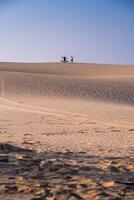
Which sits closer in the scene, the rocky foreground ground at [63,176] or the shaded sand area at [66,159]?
the rocky foreground ground at [63,176]

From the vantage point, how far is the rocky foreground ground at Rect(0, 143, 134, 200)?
513 cm

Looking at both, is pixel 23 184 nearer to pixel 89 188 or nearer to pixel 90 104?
pixel 89 188

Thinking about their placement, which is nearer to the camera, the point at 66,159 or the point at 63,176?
the point at 63,176

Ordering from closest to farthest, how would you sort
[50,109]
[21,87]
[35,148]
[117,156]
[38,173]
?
[38,173], [117,156], [35,148], [50,109], [21,87]

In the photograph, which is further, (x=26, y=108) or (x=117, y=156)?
(x=26, y=108)

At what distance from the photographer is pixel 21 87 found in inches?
1226

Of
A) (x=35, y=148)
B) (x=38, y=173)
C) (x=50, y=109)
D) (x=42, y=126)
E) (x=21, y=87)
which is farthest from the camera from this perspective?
(x=21, y=87)

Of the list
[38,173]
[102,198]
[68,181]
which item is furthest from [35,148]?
[102,198]

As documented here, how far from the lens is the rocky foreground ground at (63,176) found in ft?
16.8

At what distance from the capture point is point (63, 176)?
19.8ft

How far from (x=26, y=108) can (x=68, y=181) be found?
51.7 ft

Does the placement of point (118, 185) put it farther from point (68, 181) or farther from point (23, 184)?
point (23, 184)

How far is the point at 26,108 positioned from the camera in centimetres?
2138

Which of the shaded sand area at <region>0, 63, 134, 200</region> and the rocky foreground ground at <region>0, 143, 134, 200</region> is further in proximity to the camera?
the shaded sand area at <region>0, 63, 134, 200</region>
